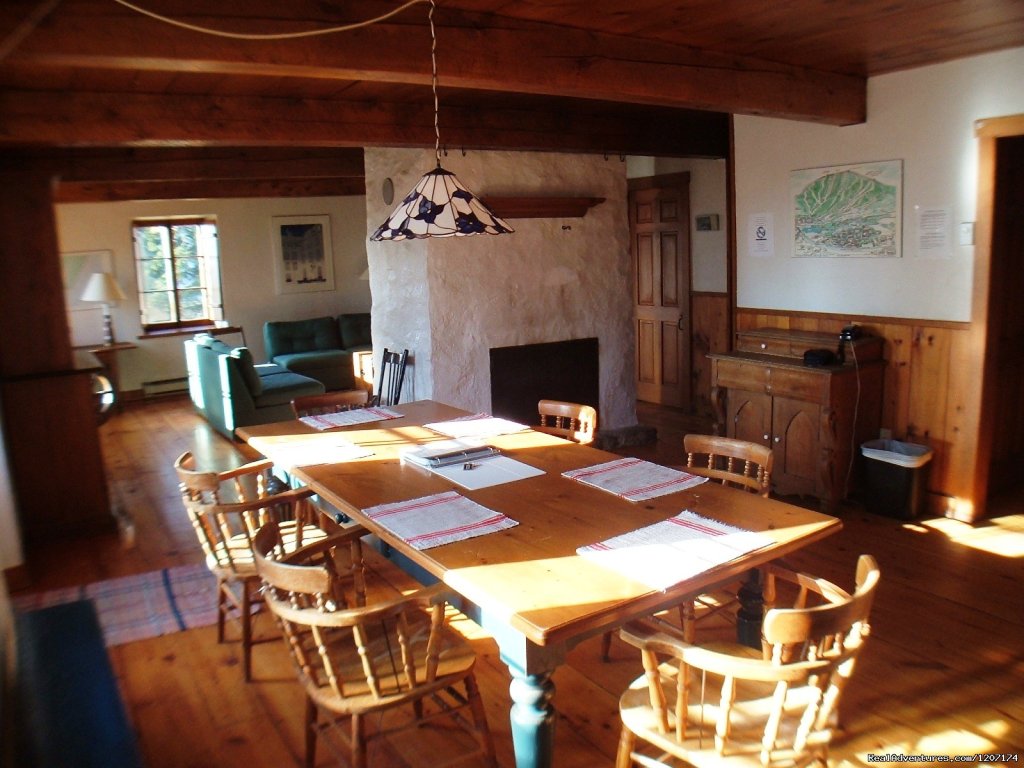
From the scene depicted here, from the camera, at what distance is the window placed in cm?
920

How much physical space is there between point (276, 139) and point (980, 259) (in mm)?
3678

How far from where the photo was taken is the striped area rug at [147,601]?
3.51 m

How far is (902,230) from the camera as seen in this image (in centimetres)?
450

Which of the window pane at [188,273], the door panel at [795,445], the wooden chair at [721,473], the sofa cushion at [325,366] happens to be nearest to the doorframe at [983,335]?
the door panel at [795,445]

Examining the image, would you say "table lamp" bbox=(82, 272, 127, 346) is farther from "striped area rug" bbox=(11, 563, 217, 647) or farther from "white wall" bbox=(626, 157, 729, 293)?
"white wall" bbox=(626, 157, 729, 293)

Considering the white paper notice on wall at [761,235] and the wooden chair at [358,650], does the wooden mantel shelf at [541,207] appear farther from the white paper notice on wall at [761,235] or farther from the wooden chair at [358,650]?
the wooden chair at [358,650]

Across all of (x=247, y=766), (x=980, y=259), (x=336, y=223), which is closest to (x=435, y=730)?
(x=247, y=766)

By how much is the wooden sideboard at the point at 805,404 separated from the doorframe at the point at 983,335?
0.52m

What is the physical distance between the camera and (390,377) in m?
5.92

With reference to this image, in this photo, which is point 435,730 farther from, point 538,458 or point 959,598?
point 959,598

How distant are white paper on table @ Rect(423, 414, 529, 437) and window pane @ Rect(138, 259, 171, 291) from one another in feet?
22.2

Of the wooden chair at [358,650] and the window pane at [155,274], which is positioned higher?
the window pane at [155,274]

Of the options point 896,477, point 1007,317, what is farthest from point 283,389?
point 1007,317

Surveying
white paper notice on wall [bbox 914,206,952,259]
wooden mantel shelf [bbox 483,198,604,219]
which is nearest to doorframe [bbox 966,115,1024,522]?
white paper notice on wall [bbox 914,206,952,259]
